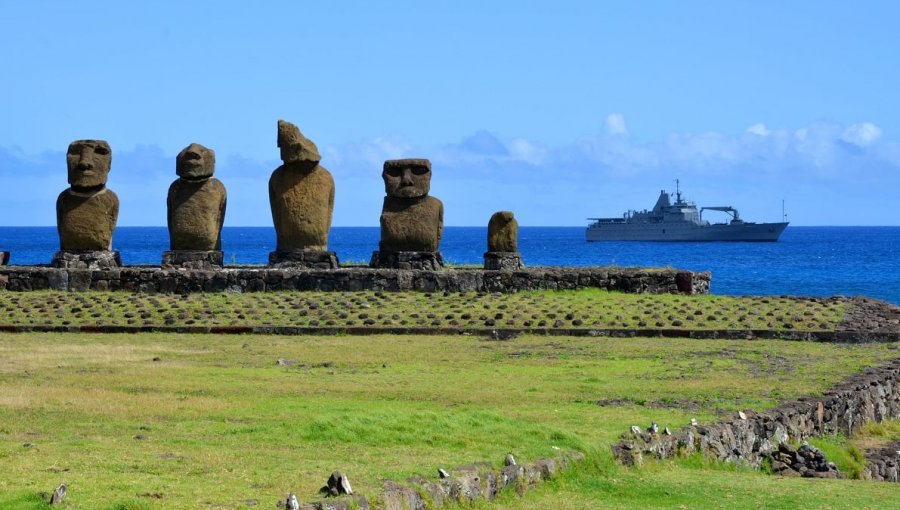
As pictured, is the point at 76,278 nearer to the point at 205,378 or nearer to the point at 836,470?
the point at 205,378

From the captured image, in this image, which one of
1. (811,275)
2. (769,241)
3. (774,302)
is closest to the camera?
(774,302)

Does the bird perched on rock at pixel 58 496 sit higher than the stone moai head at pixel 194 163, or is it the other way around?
the stone moai head at pixel 194 163

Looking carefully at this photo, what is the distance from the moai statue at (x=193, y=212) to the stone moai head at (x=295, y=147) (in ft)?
5.74

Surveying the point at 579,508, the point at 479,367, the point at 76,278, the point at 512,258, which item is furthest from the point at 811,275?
the point at 579,508

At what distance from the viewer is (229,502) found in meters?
10.3

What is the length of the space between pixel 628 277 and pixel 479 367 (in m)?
12.4

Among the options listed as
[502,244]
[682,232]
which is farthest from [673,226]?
[502,244]

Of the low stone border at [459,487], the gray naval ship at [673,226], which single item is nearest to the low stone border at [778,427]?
the low stone border at [459,487]

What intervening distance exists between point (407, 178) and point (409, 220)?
0.97 m

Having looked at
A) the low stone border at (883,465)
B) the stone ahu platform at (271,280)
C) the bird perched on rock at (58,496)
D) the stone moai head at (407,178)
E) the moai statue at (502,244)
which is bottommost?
the low stone border at (883,465)

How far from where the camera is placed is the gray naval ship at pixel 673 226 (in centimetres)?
14538

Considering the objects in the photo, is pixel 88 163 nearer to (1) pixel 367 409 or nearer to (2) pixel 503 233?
(2) pixel 503 233

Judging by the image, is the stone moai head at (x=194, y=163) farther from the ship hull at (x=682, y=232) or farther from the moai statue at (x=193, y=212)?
the ship hull at (x=682, y=232)

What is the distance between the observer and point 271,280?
30.9 metres
